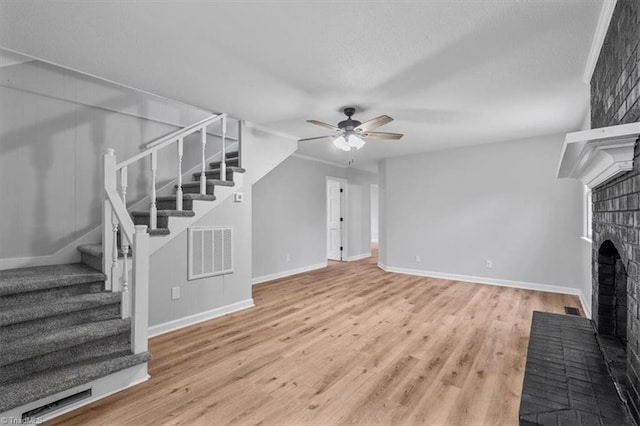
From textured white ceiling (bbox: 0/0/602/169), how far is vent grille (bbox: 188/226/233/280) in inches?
55.3

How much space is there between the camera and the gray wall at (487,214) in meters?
4.34

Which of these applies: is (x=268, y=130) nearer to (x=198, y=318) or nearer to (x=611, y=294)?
(x=198, y=318)

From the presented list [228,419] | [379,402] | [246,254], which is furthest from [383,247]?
[228,419]

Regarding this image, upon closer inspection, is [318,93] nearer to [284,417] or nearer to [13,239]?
[284,417]

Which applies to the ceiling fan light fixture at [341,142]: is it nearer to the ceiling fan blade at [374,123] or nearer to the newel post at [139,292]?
the ceiling fan blade at [374,123]

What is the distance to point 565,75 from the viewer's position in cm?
251

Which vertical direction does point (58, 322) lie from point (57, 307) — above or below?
below

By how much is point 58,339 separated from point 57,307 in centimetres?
25

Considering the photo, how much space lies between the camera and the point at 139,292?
2174mm

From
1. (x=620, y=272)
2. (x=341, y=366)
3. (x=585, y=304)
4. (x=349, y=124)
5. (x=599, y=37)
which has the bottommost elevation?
(x=341, y=366)

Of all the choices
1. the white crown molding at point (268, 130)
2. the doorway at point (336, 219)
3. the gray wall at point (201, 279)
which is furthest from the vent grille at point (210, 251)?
the doorway at point (336, 219)

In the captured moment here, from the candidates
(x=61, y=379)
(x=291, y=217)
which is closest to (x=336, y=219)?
(x=291, y=217)

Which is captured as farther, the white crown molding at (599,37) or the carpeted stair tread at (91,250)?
the carpeted stair tread at (91,250)

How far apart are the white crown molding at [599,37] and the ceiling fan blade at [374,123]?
1427 mm
